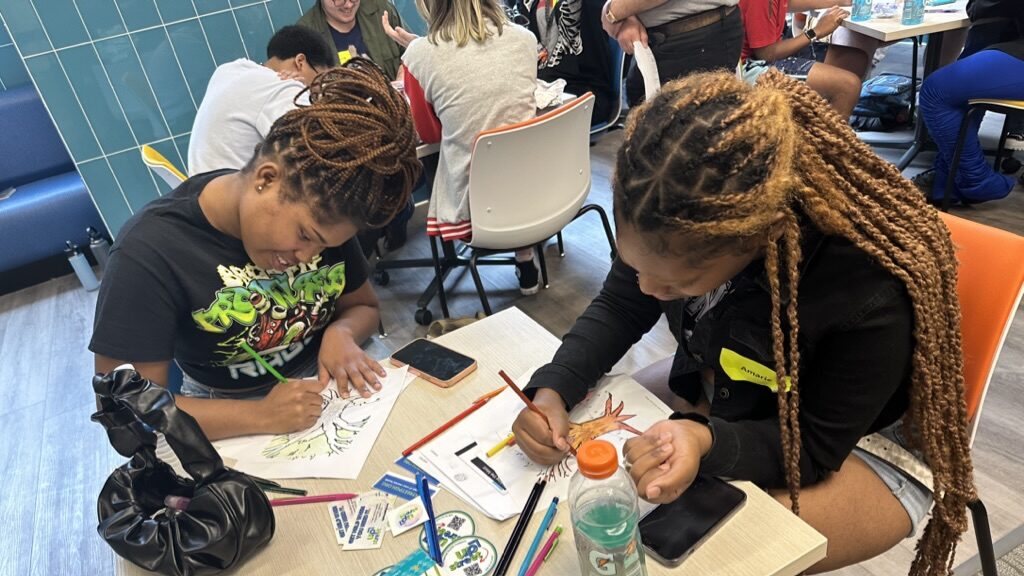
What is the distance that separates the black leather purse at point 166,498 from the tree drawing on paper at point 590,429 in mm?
370

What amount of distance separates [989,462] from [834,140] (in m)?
1.38

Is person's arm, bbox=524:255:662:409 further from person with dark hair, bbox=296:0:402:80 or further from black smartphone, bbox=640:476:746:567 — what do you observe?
person with dark hair, bbox=296:0:402:80

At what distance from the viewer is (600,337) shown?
110 cm

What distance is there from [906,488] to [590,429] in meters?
0.45

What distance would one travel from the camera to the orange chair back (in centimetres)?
89

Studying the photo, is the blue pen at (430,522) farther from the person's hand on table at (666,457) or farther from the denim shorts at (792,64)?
the denim shorts at (792,64)

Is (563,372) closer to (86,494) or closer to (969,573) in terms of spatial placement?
(969,573)

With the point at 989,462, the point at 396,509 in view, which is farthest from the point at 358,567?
the point at 989,462

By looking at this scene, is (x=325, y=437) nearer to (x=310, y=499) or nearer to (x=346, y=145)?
(x=310, y=499)

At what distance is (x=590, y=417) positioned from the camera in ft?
3.22

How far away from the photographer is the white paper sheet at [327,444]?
0.94 meters

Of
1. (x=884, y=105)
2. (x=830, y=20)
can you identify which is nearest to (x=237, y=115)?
(x=830, y=20)

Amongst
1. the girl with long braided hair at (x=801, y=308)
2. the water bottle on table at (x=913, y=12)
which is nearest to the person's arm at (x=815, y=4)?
the water bottle on table at (x=913, y=12)

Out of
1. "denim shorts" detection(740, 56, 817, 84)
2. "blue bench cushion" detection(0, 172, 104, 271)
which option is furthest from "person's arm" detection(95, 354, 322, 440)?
"blue bench cushion" detection(0, 172, 104, 271)
